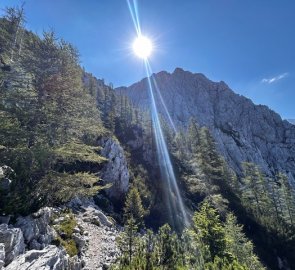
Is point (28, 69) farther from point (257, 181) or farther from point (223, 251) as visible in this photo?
point (257, 181)

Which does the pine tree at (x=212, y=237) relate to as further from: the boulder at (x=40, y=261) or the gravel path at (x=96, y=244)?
the boulder at (x=40, y=261)

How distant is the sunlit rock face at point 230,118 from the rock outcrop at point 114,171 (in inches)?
2710

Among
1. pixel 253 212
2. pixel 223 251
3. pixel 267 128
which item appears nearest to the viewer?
pixel 223 251

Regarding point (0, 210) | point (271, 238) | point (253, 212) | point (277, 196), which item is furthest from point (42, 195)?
point (277, 196)

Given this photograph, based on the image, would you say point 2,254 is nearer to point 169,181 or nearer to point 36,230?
point 36,230

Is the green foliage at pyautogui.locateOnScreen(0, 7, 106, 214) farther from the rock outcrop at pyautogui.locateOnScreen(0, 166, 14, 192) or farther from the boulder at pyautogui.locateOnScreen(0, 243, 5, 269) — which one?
the boulder at pyautogui.locateOnScreen(0, 243, 5, 269)

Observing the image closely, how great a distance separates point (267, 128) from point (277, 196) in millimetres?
89677

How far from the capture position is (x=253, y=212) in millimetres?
43000

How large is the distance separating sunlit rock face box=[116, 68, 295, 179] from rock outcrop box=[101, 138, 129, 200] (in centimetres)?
6884

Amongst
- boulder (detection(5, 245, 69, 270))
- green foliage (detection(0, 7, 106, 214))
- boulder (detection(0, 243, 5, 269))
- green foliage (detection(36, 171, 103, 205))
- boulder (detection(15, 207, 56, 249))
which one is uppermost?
green foliage (detection(0, 7, 106, 214))

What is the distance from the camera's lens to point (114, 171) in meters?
35.7

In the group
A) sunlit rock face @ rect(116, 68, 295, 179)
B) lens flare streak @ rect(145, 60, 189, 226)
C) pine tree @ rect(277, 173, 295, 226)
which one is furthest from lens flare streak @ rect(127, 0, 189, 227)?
sunlit rock face @ rect(116, 68, 295, 179)

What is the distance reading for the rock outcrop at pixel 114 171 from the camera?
35.1m

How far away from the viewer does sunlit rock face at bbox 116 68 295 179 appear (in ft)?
361
